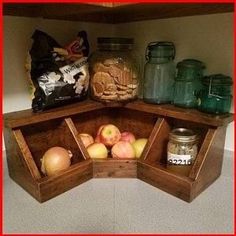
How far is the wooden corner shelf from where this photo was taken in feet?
2.29

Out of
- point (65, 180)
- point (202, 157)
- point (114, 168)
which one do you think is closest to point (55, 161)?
A: point (65, 180)

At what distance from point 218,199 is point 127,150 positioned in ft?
0.95

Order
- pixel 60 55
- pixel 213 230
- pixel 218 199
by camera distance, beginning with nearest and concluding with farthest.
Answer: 1. pixel 213 230
2. pixel 218 199
3. pixel 60 55

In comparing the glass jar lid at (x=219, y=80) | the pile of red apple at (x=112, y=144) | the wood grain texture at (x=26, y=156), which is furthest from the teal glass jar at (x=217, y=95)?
the wood grain texture at (x=26, y=156)

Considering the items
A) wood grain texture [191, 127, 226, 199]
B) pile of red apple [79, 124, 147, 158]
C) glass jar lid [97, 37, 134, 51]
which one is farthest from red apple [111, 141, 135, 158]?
glass jar lid [97, 37, 134, 51]

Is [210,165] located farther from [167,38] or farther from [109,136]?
[167,38]

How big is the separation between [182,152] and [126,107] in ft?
0.82

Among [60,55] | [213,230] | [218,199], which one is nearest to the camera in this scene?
[213,230]

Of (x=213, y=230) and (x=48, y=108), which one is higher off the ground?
(x=48, y=108)

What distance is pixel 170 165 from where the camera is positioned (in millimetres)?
756

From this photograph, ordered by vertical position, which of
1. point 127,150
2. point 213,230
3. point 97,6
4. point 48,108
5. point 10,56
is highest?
point 97,6

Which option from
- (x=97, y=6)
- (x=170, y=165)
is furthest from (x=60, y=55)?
(x=170, y=165)

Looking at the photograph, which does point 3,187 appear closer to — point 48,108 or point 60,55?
point 48,108

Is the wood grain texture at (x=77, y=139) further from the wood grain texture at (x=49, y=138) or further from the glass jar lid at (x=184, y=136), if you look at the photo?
the glass jar lid at (x=184, y=136)
